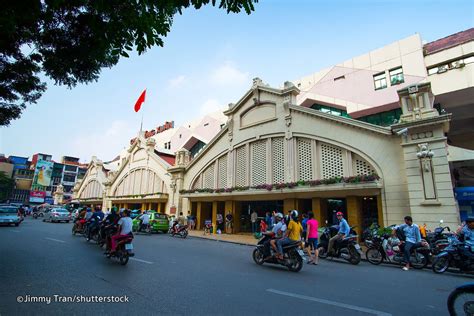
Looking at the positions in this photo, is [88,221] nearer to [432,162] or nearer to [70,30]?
[70,30]

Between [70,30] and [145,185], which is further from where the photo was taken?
[145,185]

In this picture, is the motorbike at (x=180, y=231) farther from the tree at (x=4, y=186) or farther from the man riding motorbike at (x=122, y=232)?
the tree at (x=4, y=186)

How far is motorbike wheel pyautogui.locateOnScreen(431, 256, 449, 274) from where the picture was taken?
26.9ft

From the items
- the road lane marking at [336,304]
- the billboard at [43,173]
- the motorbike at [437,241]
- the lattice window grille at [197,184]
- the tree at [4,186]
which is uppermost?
the billboard at [43,173]

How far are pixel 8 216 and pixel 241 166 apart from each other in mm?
18158

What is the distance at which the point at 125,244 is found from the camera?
784 centimetres

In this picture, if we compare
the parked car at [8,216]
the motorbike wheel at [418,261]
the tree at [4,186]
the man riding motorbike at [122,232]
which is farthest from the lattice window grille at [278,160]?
the tree at [4,186]

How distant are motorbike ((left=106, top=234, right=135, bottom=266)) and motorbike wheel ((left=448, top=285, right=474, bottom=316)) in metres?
7.28

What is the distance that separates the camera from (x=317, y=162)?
684 inches

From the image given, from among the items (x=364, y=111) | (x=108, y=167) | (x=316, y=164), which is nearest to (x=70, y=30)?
(x=316, y=164)

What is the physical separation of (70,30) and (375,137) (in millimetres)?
15190

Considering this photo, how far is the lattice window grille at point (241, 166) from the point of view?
2111 centimetres

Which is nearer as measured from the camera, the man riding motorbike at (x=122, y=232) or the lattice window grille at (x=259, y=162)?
the man riding motorbike at (x=122, y=232)

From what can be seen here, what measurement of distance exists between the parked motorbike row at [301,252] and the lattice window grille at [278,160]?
8.50m
